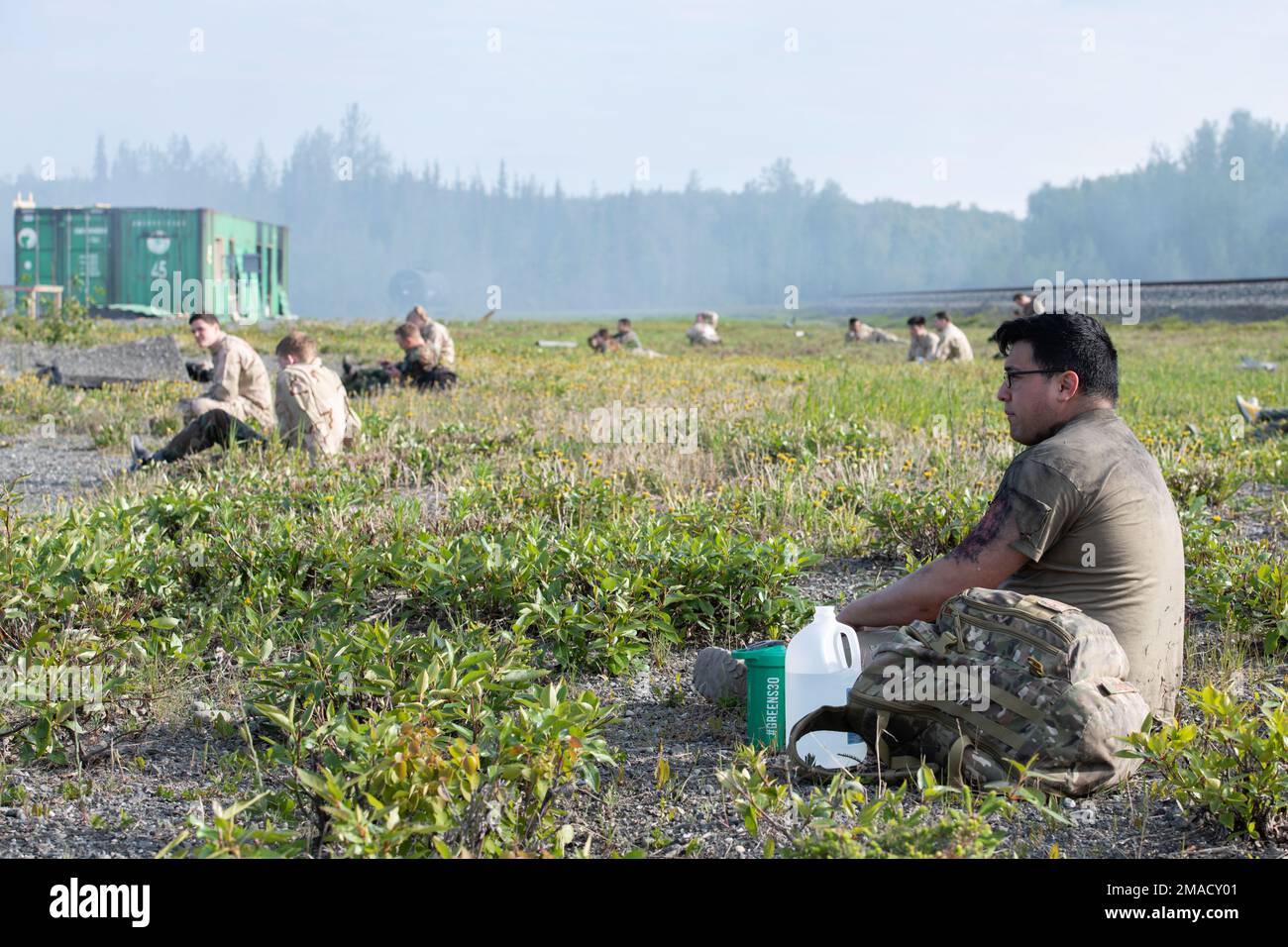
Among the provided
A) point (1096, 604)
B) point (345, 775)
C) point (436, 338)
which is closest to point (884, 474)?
point (1096, 604)

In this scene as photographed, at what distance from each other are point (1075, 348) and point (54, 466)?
889 cm

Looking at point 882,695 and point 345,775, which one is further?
point 882,695

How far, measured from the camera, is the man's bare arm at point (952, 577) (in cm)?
355

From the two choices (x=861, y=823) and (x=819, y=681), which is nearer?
(x=861, y=823)

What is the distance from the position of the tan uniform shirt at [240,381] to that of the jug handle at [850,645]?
7.08 meters

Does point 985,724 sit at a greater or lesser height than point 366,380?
lesser

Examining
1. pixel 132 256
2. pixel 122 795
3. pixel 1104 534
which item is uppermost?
pixel 132 256

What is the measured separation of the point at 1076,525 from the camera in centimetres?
354

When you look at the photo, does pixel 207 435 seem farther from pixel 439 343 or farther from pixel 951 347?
pixel 951 347

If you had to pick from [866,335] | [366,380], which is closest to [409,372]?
[366,380]

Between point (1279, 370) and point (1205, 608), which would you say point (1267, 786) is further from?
point (1279, 370)

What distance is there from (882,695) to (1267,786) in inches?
40.5

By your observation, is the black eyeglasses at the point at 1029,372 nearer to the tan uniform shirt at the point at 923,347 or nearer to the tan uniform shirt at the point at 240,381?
the tan uniform shirt at the point at 240,381

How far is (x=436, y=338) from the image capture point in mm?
15867
